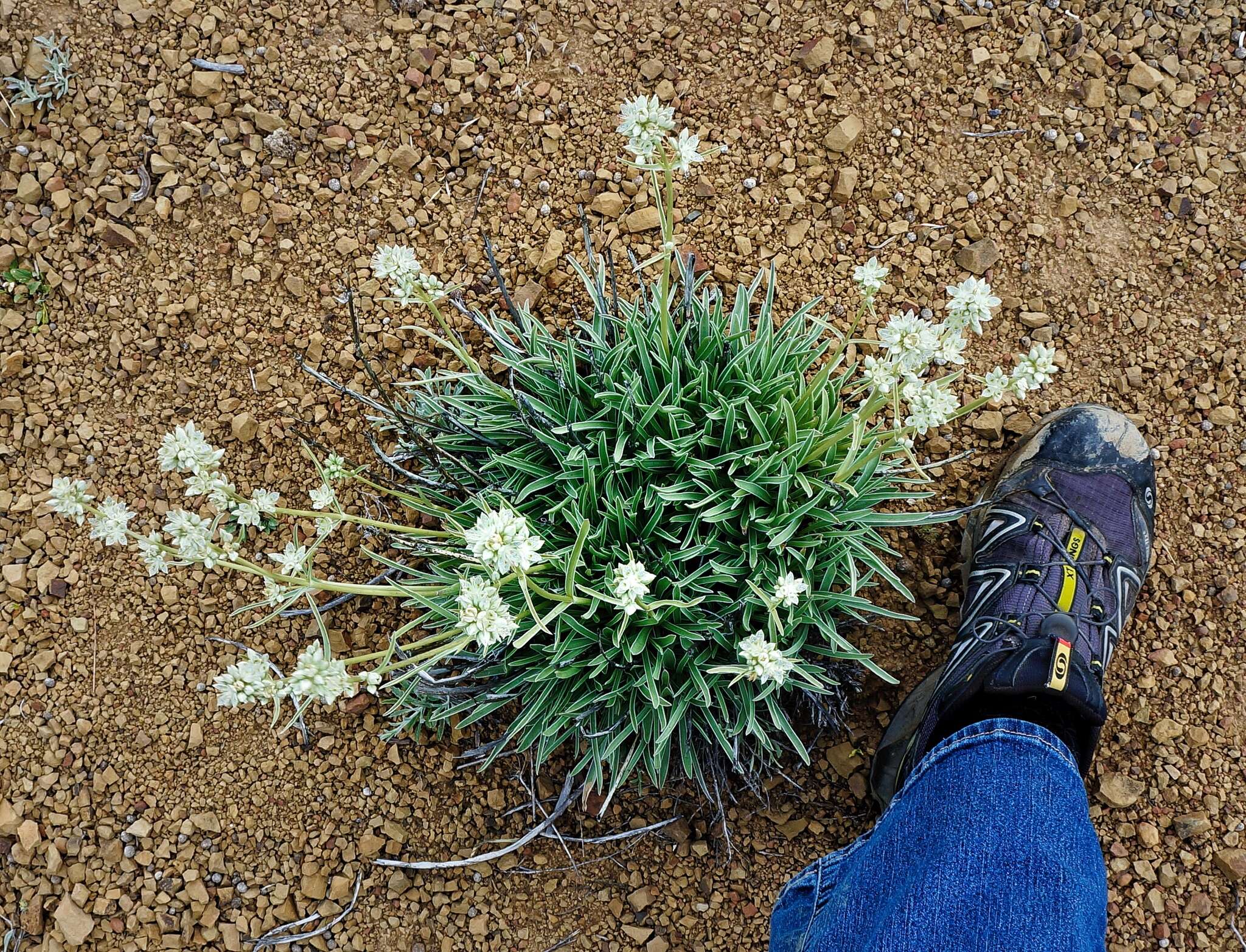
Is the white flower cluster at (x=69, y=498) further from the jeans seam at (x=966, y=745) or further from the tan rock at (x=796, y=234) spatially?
the tan rock at (x=796, y=234)

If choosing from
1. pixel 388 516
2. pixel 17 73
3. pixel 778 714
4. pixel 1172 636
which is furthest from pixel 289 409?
pixel 1172 636

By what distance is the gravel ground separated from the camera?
3.40 metres

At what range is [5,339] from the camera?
384 cm

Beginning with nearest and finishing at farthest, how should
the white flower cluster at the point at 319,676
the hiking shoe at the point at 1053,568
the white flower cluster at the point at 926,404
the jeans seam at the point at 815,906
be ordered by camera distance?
the white flower cluster at the point at 319,676
the white flower cluster at the point at 926,404
the jeans seam at the point at 815,906
the hiking shoe at the point at 1053,568

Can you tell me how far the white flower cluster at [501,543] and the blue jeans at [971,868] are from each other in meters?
1.49

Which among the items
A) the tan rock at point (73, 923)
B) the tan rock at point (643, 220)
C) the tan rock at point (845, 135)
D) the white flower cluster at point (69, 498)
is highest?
the tan rock at point (845, 135)

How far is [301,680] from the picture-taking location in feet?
6.52

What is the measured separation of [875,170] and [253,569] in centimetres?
303

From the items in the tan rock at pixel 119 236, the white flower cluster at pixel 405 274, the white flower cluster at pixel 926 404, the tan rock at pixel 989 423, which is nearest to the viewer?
the white flower cluster at pixel 926 404

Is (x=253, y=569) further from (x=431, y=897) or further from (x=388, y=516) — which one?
(x=431, y=897)

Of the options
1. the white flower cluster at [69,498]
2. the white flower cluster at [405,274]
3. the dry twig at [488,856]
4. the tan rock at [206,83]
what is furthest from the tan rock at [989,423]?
the tan rock at [206,83]

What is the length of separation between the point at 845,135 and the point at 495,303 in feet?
5.50

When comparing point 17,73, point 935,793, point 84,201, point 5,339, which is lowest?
point 935,793

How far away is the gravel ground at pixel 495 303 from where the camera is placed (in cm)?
340
